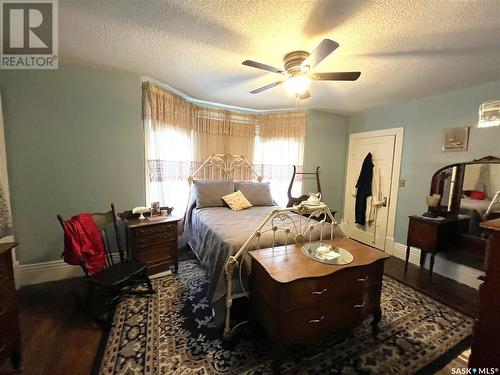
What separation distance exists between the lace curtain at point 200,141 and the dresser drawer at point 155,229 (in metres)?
0.65

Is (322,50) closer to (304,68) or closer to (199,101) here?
(304,68)

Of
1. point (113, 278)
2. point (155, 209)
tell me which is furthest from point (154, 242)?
point (113, 278)

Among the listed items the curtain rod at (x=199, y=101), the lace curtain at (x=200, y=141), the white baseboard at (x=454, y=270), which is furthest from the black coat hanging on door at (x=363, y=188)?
the curtain rod at (x=199, y=101)

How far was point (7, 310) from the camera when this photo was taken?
1.18 metres

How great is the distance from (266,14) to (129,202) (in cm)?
248

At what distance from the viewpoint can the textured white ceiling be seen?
1374 mm

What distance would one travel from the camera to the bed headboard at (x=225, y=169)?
11.3ft

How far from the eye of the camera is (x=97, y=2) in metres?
1.39

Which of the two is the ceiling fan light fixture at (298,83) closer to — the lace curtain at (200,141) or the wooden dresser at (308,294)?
the wooden dresser at (308,294)

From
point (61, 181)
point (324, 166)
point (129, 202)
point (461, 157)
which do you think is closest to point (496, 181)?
point (461, 157)

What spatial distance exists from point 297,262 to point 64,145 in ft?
8.92

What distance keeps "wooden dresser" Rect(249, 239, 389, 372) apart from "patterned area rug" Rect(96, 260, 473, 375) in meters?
0.24

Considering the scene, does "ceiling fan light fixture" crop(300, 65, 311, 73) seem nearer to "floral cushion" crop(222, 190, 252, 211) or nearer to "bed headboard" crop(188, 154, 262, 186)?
"floral cushion" crop(222, 190, 252, 211)

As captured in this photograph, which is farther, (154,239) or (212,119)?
(212,119)
